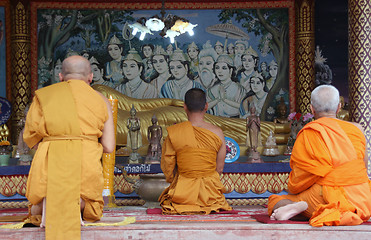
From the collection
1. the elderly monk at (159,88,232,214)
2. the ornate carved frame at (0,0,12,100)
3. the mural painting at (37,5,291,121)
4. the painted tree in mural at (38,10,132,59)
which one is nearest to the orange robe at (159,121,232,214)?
the elderly monk at (159,88,232,214)

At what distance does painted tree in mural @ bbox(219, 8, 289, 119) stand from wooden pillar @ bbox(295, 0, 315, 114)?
0.24m

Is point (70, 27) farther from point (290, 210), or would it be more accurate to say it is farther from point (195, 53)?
point (290, 210)

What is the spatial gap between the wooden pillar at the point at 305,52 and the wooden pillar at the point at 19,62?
173 inches

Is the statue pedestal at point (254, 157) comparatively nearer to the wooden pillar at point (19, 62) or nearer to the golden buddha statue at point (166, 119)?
the golden buddha statue at point (166, 119)

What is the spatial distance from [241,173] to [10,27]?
527cm

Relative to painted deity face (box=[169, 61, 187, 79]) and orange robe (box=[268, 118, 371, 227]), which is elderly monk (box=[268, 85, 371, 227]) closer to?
orange robe (box=[268, 118, 371, 227])

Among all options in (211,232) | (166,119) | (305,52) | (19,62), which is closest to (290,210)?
(211,232)

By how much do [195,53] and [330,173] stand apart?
623 centimetres

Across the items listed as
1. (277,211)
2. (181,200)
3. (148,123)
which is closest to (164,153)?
(181,200)

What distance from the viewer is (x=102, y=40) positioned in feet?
32.7

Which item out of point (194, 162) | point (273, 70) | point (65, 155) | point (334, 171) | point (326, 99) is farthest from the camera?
point (273, 70)

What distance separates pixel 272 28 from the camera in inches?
394

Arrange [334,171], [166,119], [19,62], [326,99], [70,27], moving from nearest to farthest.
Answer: [334,171], [326,99], [166,119], [19,62], [70,27]

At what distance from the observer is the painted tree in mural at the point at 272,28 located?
394 inches
